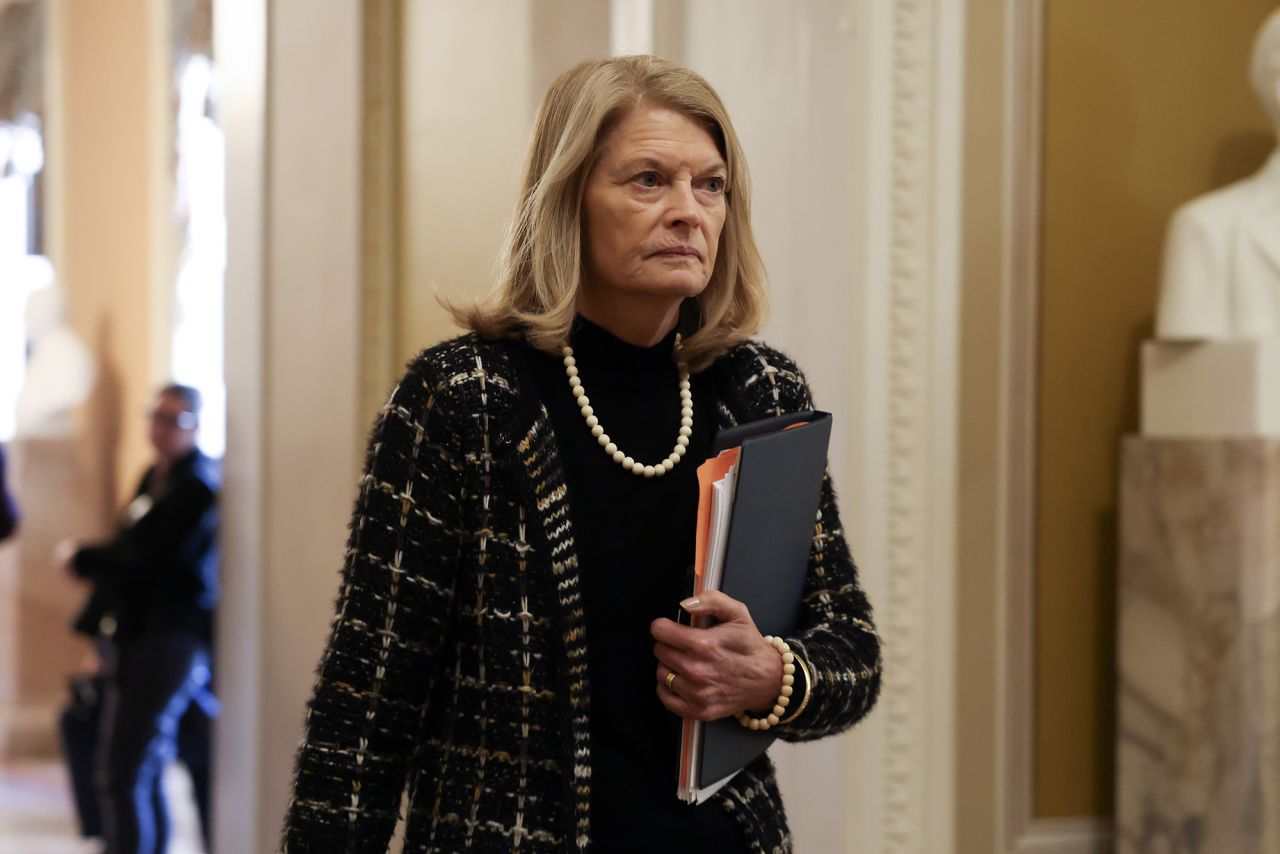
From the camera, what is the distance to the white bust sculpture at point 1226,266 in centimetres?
360

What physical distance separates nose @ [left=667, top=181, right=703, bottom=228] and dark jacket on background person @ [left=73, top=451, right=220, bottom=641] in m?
4.13

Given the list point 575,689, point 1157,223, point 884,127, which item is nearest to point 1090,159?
point 1157,223

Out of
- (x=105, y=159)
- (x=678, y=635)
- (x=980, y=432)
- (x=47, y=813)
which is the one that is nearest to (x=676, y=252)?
(x=678, y=635)

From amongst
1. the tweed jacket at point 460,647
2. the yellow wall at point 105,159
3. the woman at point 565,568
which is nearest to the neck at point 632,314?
the woman at point 565,568

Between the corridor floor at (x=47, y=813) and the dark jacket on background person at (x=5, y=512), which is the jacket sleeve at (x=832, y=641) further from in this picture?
the corridor floor at (x=47, y=813)

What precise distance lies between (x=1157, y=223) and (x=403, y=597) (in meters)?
2.92

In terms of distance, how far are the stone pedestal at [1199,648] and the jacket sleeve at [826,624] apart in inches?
72.5

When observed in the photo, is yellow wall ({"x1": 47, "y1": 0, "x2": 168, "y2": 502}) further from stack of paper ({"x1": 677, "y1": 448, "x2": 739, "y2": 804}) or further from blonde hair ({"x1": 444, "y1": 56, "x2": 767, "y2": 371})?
stack of paper ({"x1": 677, "y1": 448, "x2": 739, "y2": 804})

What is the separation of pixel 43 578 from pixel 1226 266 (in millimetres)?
8695

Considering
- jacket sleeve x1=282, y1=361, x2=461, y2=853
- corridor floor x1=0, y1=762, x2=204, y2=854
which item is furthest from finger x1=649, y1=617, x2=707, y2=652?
corridor floor x1=0, y1=762, x2=204, y2=854

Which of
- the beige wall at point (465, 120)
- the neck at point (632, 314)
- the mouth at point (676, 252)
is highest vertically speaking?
the beige wall at point (465, 120)

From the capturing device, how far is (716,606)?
64.1 inches

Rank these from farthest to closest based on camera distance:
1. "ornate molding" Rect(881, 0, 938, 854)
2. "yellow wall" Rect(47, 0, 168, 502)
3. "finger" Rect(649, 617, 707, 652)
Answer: "yellow wall" Rect(47, 0, 168, 502) → "ornate molding" Rect(881, 0, 938, 854) → "finger" Rect(649, 617, 707, 652)

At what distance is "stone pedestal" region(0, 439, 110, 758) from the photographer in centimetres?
1008
